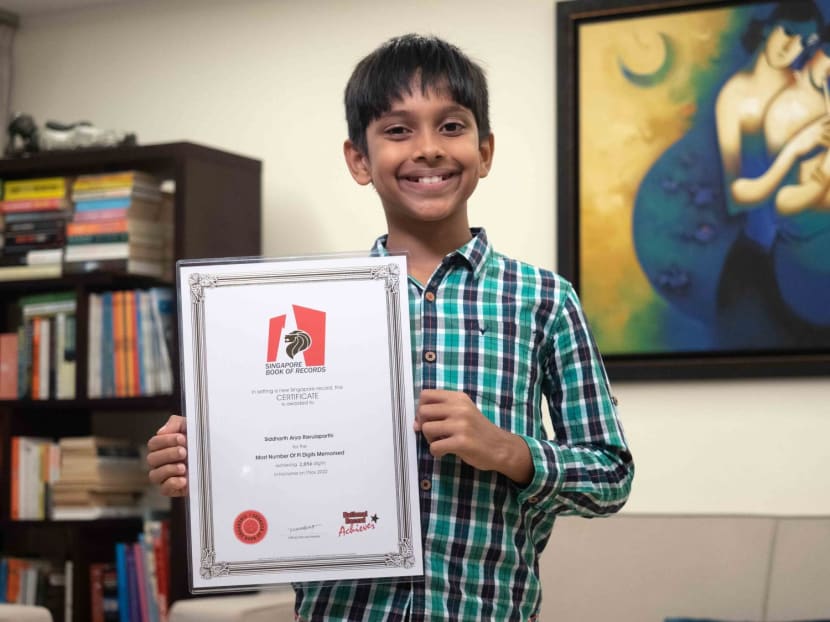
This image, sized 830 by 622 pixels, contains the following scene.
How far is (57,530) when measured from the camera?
364 centimetres

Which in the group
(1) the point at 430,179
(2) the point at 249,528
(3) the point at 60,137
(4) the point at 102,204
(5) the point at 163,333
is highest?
(3) the point at 60,137

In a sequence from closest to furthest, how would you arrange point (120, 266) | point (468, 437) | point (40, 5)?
point (468, 437) → point (120, 266) → point (40, 5)

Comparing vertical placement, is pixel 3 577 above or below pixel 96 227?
below

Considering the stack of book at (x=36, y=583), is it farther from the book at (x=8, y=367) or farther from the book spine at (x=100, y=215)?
the book spine at (x=100, y=215)

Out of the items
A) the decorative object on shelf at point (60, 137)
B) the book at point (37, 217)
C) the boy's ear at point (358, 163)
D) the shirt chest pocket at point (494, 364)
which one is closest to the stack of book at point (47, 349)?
the book at point (37, 217)

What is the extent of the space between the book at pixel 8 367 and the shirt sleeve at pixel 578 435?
2.75 metres

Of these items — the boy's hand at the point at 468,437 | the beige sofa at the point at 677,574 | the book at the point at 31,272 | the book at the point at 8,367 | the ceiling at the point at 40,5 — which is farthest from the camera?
the ceiling at the point at 40,5

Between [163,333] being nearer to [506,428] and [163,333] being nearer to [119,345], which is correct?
[119,345]

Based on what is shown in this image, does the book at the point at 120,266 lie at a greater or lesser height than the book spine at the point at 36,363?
greater

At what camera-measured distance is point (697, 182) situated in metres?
3.21

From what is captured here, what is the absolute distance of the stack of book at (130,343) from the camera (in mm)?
3490

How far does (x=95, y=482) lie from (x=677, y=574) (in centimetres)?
174

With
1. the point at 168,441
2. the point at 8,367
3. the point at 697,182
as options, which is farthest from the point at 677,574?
the point at 8,367

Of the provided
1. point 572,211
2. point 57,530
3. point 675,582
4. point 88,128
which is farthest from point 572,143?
point 57,530
